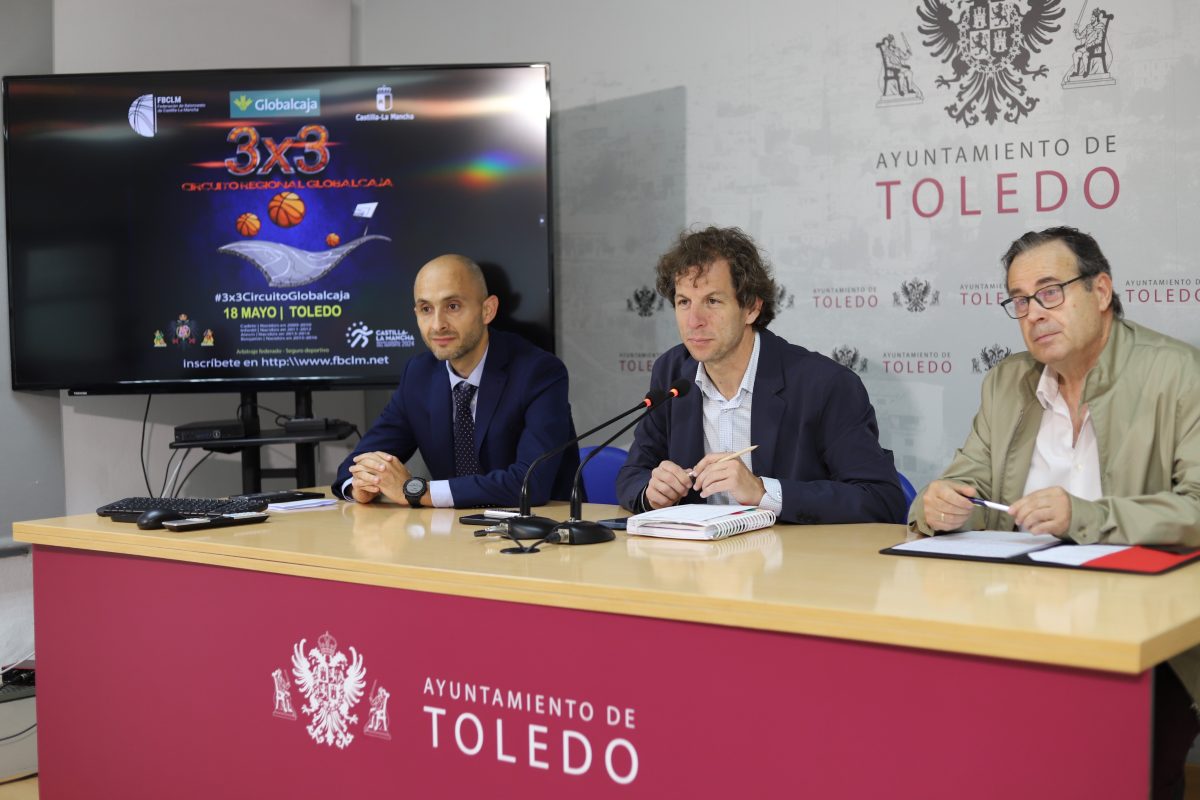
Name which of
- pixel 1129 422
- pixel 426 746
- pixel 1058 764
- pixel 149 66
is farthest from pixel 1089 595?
pixel 149 66

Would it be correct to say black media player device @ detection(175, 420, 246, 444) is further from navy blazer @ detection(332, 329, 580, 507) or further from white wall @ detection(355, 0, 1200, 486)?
white wall @ detection(355, 0, 1200, 486)

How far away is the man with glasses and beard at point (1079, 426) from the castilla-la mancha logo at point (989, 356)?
1.01 meters

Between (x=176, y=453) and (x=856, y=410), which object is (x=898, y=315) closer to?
(x=856, y=410)

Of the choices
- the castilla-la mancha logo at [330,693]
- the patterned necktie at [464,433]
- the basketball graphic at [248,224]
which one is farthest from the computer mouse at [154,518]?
the basketball graphic at [248,224]

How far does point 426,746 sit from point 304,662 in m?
0.33

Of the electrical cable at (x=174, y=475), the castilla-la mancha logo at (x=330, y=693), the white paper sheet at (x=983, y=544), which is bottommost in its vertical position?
the castilla-la mancha logo at (x=330, y=693)

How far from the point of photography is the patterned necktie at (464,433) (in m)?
3.15

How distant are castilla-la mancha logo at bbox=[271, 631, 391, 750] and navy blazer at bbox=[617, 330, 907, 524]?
0.80 metres

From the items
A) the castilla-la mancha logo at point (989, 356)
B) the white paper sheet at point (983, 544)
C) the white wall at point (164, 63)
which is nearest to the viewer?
the white paper sheet at point (983, 544)

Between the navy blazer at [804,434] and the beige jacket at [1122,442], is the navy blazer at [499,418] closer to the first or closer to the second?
the navy blazer at [804,434]

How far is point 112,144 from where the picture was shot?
3672 mm

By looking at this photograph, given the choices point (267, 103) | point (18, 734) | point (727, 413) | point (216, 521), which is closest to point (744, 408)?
point (727, 413)

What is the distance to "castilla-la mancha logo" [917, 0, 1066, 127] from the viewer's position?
3.19 m

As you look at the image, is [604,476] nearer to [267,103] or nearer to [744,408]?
[744,408]
